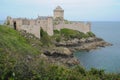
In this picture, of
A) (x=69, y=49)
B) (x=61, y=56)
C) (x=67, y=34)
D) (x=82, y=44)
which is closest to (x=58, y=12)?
(x=67, y=34)

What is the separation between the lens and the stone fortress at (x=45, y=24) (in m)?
47.9

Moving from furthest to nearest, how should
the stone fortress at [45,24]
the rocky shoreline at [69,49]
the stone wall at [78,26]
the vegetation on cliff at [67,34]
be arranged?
the stone wall at [78,26]
the vegetation on cliff at [67,34]
the stone fortress at [45,24]
the rocky shoreline at [69,49]

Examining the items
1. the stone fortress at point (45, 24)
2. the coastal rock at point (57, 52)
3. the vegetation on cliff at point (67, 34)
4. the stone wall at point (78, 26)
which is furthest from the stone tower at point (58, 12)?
the coastal rock at point (57, 52)

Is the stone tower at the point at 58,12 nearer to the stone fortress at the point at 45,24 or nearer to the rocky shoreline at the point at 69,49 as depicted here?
the stone fortress at the point at 45,24

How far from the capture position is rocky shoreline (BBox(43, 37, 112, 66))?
4288 cm

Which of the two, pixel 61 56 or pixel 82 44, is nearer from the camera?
pixel 61 56

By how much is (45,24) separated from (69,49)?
6468 millimetres

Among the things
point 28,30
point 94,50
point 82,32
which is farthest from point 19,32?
point 82,32

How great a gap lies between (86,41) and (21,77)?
55046mm

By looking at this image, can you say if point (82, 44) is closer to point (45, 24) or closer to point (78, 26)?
point (78, 26)

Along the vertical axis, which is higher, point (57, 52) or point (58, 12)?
point (58, 12)

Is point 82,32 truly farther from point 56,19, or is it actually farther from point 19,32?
point 19,32

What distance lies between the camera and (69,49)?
55.1m

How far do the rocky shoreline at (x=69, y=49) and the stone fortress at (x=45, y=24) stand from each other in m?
3.35
